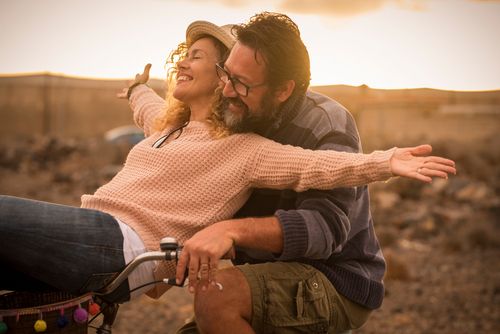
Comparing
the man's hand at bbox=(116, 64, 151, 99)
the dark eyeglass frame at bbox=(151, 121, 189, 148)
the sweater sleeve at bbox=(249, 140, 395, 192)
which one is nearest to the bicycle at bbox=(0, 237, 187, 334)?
the sweater sleeve at bbox=(249, 140, 395, 192)

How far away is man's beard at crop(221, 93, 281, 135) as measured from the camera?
338cm

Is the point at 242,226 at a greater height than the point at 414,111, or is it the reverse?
the point at 242,226

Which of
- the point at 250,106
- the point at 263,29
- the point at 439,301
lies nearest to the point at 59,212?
the point at 250,106

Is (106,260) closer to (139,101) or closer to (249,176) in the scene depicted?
(249,176)

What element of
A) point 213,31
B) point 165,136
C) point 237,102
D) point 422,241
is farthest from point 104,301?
point 422,241

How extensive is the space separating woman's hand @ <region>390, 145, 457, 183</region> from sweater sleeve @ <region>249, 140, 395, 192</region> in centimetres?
4

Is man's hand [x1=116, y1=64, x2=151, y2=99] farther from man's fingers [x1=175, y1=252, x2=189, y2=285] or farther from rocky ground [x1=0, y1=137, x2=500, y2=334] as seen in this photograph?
rocky ground [x1=0, y1=137, x2=500, y2=334]

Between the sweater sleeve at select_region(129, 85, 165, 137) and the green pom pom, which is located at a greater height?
the sweater sleeve at select_region(129, 85, 165, 137)

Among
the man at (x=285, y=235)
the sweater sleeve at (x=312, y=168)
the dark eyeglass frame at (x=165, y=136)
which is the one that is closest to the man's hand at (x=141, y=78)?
the dark eyeglass frame at (x=165, y=136)

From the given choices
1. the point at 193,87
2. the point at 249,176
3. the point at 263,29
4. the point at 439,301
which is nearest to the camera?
the point at 249,176

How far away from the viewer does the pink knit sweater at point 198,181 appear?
3.07 meters

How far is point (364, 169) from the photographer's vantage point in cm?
284

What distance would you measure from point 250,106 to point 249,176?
1.23 feet

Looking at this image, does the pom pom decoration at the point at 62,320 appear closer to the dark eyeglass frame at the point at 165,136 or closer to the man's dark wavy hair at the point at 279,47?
the dark eyeglass frame at the point at 165,136
